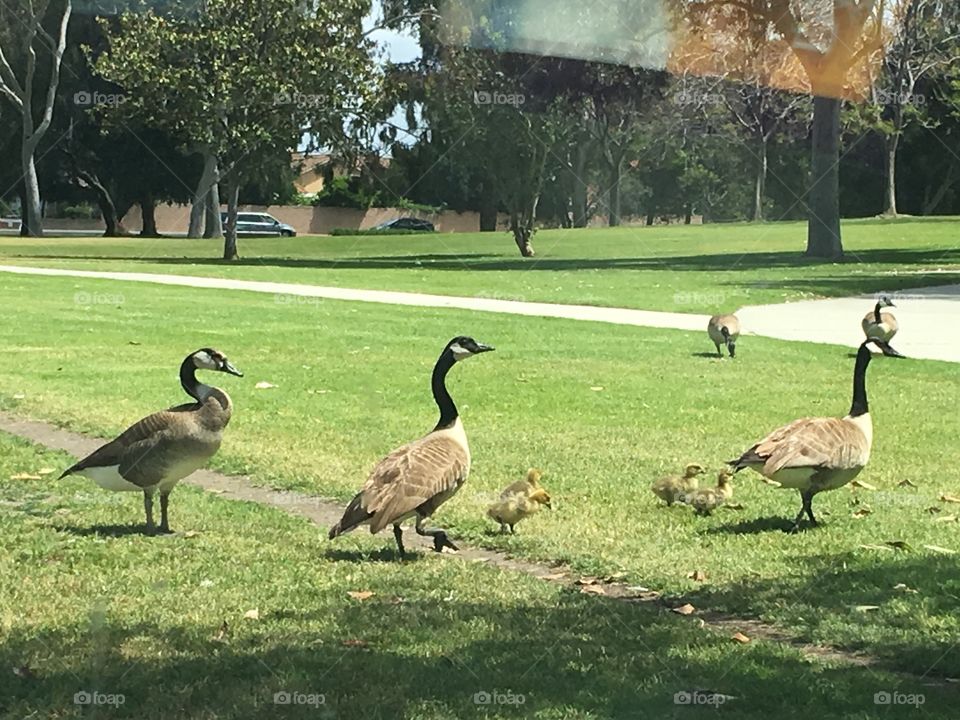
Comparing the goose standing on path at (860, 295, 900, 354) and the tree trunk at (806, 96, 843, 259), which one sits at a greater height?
the tree trunk at (806, 96, 843, 259)

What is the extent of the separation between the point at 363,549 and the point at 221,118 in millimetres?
37479

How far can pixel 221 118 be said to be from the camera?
43469 millimetres

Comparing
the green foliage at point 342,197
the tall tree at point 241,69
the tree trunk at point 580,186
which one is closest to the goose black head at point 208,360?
the tall tree at point 241,69

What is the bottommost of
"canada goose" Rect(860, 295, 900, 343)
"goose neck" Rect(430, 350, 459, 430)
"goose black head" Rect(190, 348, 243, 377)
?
"canada goose" Rect(860, 295, 900, 343)

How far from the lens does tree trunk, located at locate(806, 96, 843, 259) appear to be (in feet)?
131

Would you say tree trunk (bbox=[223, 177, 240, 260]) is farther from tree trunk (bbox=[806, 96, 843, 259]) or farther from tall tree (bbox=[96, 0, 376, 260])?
tree trunk (bbox=[806, 96, 843, 259])

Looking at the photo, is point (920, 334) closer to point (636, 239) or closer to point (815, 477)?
point (815, 477)

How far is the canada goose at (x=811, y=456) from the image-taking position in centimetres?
793

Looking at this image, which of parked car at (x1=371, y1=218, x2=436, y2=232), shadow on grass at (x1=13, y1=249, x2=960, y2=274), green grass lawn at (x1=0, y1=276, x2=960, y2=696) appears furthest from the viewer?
parked car at (x1=371, y1=218, x2=436, y2=232)

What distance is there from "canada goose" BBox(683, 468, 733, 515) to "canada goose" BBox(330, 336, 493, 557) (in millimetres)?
1677

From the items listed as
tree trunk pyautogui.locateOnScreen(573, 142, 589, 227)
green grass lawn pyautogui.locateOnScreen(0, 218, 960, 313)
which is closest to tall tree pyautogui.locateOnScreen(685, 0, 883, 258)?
green grass lawn pyautogui.locateOnScreen(0, 218, 960, 313)

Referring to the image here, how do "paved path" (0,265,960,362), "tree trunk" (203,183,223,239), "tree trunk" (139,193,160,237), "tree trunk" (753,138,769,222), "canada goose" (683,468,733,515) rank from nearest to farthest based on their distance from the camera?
"canada goose" (683,468,733,515), "paved path" (0,265,960,362), "tree trunk" (203,183,223,239), "tree trunk" (139,193,160,237), "tree trunk" (753,138,769,222)

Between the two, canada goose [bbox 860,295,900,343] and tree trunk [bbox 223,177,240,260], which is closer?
canada goose [bbox 860,295,900,343]

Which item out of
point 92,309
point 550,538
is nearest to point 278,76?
point 92,309
